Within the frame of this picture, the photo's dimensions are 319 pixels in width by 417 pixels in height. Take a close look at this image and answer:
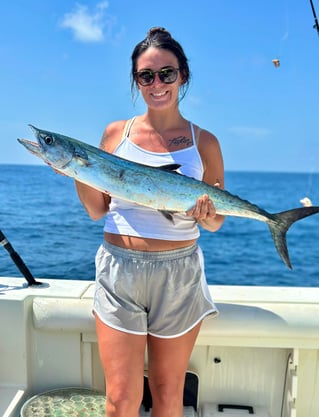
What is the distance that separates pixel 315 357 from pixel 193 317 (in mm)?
1063

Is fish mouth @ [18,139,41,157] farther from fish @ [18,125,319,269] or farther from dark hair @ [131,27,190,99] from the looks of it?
dark hair @ [131,27,190,99]

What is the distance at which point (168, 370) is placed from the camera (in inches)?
79.0

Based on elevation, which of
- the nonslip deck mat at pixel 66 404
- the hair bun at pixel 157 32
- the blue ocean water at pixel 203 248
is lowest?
the blue ocean water at pixel 203 248

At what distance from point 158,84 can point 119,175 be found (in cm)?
47

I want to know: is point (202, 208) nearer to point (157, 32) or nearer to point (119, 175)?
point (119, 175)

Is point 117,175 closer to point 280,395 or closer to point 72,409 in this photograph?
point 72,409

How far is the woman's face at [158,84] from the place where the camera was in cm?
206

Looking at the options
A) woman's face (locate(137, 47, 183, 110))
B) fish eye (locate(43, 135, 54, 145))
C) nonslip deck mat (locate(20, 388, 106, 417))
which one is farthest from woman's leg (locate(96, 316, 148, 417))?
woman's face (locate(137, 47, 183, 110))

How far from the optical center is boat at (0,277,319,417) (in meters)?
2.48

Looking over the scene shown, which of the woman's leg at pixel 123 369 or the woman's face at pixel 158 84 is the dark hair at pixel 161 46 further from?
the woman's leg at pixel 123 369

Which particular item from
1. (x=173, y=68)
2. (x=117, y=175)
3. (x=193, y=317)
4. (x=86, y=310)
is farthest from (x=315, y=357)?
(x=173, y=68)

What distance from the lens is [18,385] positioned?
8.61 ft

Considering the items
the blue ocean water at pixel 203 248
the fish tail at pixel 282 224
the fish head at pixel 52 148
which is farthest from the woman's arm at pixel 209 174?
the blue ocean water at pixel 203 248

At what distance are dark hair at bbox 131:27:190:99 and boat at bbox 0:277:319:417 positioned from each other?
4.45 ft
